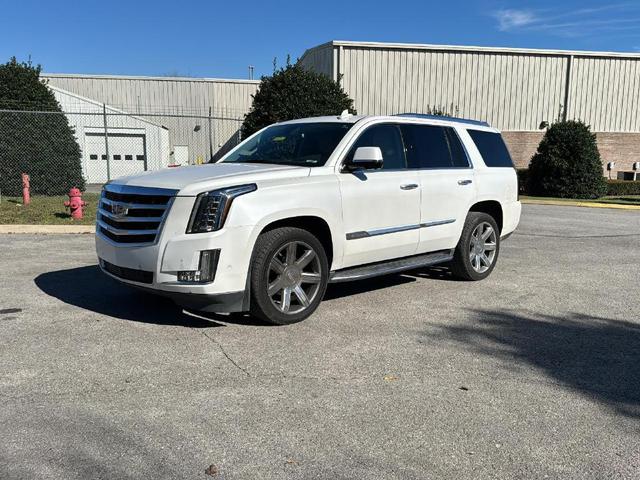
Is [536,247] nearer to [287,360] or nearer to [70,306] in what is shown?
[287,360]

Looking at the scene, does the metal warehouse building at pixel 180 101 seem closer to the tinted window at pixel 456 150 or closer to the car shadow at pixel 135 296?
the car shadow at pixel 135 296

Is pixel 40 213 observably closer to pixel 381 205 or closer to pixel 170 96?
pixel 381 205

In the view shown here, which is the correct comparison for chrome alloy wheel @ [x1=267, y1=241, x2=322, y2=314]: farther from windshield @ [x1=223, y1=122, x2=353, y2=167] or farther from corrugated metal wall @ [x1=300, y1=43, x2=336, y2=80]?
corrugated metal wall @ [x1=300, y1=43, x2=336, y2=80]

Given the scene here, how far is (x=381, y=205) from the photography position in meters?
5.63

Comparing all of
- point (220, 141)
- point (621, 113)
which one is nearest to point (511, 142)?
point (621, 113)

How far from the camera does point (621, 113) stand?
112ft

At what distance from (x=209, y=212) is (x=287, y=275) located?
95cm

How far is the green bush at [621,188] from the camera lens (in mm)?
25844

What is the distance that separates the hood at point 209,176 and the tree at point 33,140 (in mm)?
12466

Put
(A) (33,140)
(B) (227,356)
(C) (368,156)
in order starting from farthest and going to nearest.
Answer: (A) (33,140)
(C) (368,156)
(B) (227,356)

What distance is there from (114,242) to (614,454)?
4042 millimetres

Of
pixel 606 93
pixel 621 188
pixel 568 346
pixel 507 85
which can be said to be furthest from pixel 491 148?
pixel 606 93

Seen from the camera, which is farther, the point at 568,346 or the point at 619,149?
the point at 619,149

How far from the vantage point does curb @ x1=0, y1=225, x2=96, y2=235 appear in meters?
10.4
